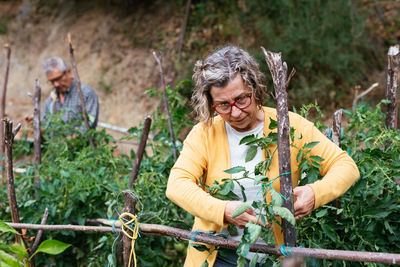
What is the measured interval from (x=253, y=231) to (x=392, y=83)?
1.25 m

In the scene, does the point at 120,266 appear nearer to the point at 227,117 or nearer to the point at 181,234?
the point at 181,234

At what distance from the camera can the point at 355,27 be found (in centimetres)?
551

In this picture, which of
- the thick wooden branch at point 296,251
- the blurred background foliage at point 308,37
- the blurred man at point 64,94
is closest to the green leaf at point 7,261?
the thick wooden branch at point 296,251

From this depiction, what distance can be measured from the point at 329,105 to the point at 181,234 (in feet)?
13.8

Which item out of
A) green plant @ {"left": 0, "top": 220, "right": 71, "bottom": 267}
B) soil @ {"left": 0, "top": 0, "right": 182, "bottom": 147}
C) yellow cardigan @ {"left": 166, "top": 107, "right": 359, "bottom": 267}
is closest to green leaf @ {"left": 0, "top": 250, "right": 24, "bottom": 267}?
green plant @ {"left": 0, "top": 220, "right": 71, "bottom": 267}

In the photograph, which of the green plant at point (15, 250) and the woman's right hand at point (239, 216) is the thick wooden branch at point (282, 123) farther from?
the green plant at point (15, 250)

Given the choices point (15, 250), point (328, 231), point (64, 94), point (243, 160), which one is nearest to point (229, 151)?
point (243, 160)

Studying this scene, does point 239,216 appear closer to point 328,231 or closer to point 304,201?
point 304,201

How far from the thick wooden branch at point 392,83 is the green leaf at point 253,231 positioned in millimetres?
1157

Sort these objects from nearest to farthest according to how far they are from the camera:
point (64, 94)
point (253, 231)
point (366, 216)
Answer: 1. point (253, 231)
2. point (366, 216)
3. point (64, 94)

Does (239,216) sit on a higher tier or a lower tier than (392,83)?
lower

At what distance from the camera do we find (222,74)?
4.79ft

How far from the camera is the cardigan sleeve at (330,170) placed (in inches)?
53.9

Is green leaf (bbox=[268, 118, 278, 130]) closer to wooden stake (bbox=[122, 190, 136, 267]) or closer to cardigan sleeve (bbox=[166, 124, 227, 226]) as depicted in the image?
cardigan sleeve (bbox=[166, 124, 227, 226])
